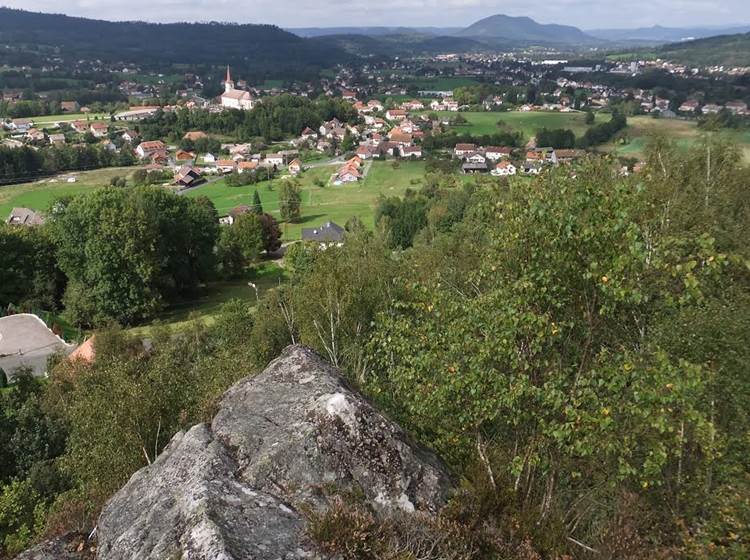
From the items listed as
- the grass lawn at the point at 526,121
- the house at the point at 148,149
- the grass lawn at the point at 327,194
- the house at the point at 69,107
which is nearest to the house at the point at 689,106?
the grass lawn at the point at 526,121

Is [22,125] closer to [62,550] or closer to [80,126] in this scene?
[80,126]

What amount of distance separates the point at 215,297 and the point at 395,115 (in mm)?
107129

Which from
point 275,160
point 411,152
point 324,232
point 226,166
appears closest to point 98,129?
point 226,166

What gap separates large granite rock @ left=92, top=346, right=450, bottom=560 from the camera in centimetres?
545

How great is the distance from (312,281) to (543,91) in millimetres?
Result: 166845

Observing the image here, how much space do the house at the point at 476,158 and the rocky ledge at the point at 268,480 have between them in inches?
3302

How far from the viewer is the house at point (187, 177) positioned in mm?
82062

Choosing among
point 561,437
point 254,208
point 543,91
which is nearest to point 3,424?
point 561,437

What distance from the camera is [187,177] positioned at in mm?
83562

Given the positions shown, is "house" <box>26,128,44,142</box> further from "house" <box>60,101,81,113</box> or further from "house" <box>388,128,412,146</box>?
"house" <box>388,128,412,146</box>

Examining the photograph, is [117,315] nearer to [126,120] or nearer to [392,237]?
[392,237]

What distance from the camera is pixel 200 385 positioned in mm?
13414

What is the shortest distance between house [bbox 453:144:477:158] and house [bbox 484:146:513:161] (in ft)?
7.64

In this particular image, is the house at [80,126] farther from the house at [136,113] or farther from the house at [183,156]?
the house at [183,156]
